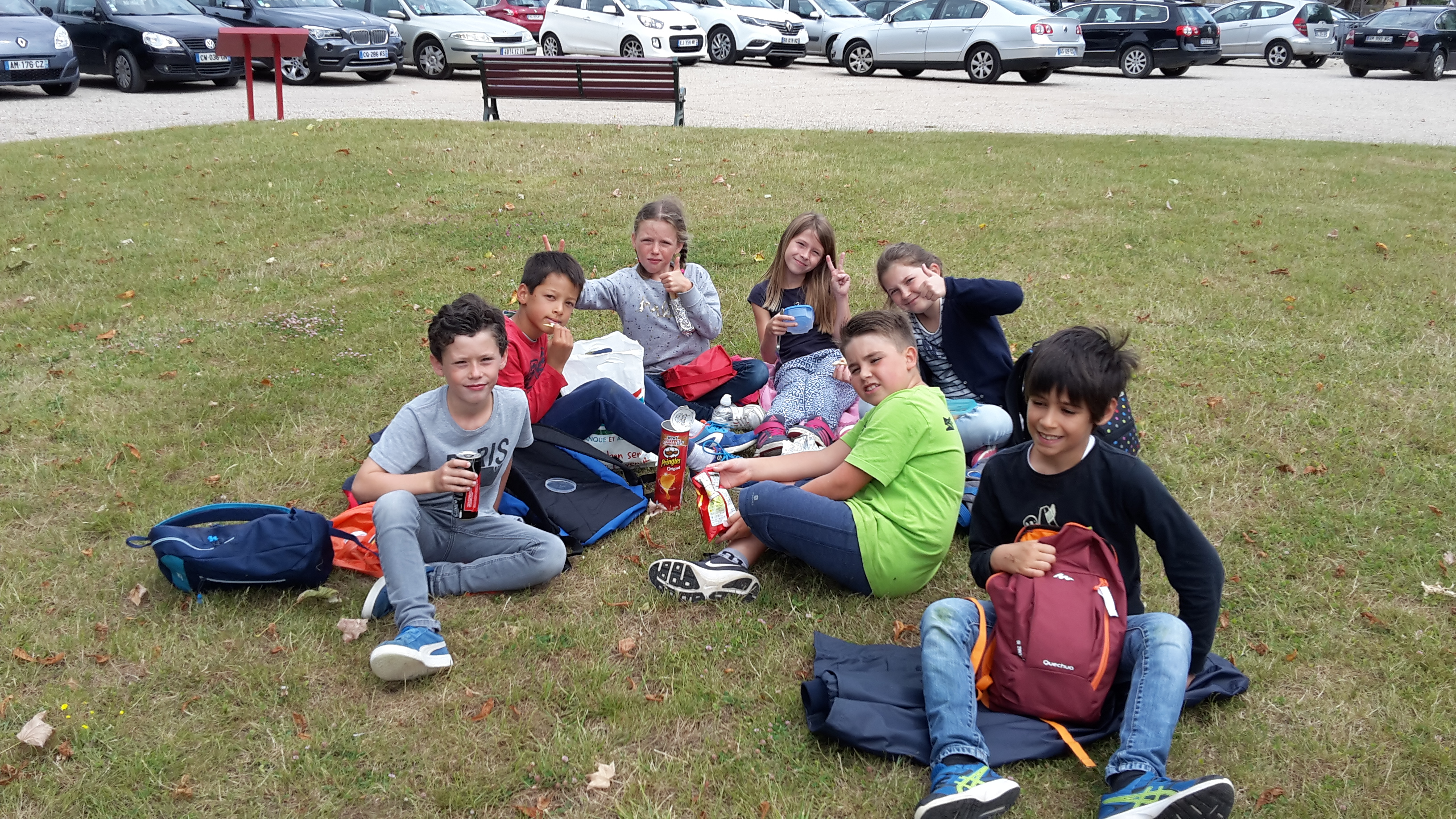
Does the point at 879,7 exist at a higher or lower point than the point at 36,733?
higher

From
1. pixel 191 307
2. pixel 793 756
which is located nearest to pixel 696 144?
pixel 191 307

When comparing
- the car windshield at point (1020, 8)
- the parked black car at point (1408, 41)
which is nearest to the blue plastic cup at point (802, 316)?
the car windshield at point (1020, 8)

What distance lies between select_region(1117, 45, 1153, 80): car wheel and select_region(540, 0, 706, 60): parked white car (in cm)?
898

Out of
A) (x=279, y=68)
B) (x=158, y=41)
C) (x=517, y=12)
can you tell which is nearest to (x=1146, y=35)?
(x=517, y=12)

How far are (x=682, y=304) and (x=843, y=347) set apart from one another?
5.83 feet

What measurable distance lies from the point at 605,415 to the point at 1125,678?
102 inches

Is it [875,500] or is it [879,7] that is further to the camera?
[879,7]

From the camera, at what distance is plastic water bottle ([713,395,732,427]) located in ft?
17.5

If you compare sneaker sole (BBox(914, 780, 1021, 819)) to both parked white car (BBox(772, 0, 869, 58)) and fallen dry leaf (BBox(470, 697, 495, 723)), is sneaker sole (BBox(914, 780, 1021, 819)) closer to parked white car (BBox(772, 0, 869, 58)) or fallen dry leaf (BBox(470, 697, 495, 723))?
fallen dry leaf (BBox(470, 697, 495, 723))

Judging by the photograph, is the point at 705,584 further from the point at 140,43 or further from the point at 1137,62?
the point at 1137,62

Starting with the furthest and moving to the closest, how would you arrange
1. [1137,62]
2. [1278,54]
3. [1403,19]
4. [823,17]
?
[1278,54] → [823,17] → [1403,19] → [1137,62]

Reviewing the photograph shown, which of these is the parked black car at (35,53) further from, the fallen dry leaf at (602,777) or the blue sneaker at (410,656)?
the fallen dry leaf at (602,777)

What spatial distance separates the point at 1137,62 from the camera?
2164 centimetres

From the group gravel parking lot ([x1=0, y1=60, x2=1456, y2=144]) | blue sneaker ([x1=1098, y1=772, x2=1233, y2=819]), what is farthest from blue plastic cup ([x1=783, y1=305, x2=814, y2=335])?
gravel parking lot ([x1=0, y1=60, x2=1456, y2=144])
